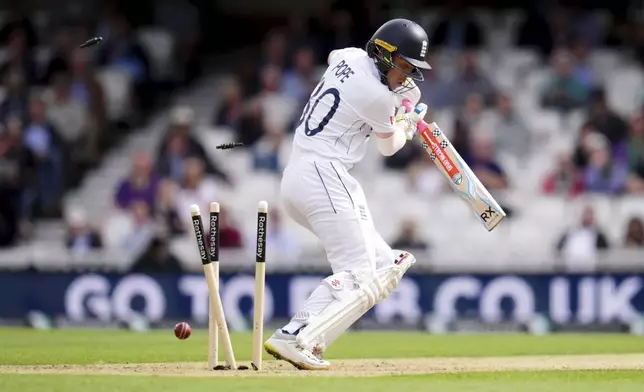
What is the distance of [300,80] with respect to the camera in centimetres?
1953

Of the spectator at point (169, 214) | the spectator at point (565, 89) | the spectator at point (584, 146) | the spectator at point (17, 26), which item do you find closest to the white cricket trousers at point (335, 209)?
the spectator at point (169, 214)

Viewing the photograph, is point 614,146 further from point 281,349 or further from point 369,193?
point 281,349

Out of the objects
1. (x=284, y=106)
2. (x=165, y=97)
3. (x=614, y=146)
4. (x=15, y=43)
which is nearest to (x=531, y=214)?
(x=614, y=146)

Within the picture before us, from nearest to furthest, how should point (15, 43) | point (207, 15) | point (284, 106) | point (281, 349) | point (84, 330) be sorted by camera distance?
1. point (281, 349)
2. point (84, 330)
3. point (284, 106)
4. point (15, 43)
5. point (207, 15)

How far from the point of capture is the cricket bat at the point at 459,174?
9.72m

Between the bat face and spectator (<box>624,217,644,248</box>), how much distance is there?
23.3 ft

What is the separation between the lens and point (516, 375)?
29.9ft

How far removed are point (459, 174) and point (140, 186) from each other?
8.99 meters

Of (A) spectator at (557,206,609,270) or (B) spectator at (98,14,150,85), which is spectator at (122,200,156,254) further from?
(A) spectator at (557,206,609,270)

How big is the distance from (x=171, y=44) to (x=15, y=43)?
2.23m

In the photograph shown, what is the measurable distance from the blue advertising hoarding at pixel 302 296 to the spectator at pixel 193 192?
6.14 feet

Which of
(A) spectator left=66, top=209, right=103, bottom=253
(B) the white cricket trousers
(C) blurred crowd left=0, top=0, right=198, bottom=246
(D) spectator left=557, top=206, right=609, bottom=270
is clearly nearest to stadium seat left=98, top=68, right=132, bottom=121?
(C) blurred crowd left=0, top=0, right=198, bottom=246

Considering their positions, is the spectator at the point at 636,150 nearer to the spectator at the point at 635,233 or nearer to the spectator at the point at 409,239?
the spectator at the point at 635,233

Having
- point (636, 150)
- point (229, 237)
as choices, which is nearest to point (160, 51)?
point (229, 237)
